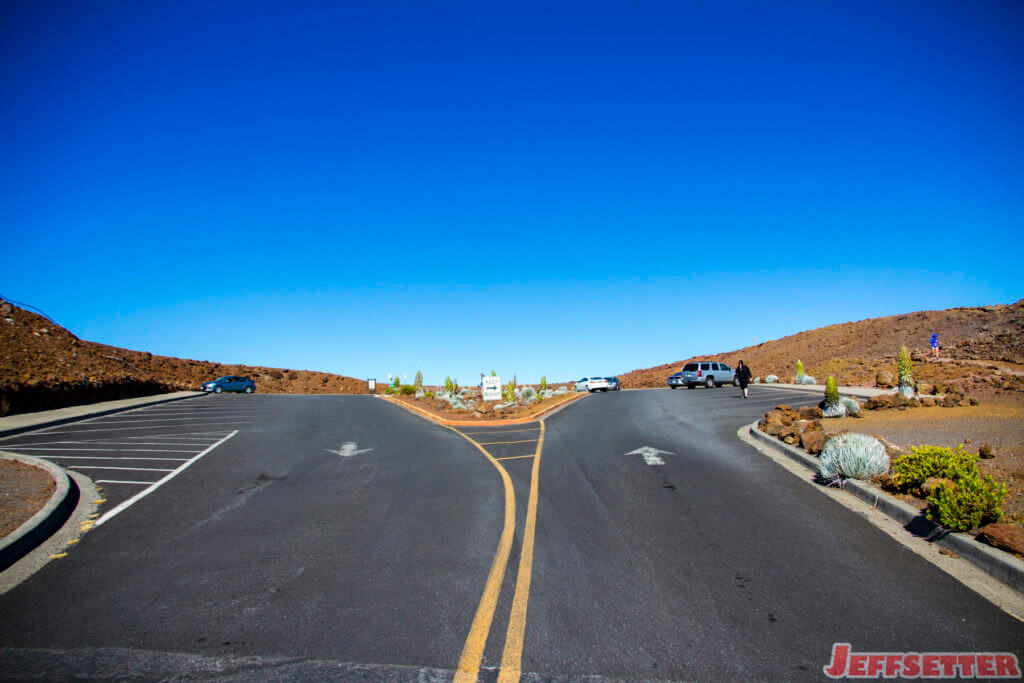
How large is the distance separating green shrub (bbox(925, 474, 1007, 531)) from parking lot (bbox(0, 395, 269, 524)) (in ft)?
31.8

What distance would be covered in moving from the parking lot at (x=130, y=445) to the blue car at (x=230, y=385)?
739 inches

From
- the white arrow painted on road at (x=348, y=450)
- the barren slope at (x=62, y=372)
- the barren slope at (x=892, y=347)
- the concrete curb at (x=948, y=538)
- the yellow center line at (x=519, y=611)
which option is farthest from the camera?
the barren slope at (x=892, y=347)

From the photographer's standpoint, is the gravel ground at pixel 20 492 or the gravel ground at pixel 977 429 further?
the gravel ground at pixel 977 429

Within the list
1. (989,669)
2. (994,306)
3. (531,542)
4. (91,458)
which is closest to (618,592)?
(531,542)

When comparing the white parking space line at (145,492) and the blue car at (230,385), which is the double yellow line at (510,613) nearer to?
the white parking space line at (145,492)

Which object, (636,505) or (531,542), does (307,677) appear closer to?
(531,542)

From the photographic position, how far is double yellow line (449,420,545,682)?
3414mm

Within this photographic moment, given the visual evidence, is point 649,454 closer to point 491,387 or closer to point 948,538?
point 948,538

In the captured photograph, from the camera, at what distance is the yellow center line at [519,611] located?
11.1 feet

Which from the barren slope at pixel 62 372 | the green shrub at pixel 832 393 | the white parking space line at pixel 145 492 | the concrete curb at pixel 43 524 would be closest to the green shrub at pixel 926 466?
the green shrub at pixel 832 393

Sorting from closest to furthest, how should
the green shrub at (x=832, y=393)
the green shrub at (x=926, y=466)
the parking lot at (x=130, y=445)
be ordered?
the green shrub at (x=926, y=466) < the parking lot at (x=130, y=445) < the green shrub at (x=832, y=393)

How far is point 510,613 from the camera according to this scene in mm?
4156

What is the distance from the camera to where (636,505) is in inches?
290

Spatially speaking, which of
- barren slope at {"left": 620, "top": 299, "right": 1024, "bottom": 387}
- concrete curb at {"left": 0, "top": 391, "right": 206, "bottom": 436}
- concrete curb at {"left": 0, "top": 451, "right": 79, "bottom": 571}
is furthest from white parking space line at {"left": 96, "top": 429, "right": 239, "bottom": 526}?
barren slope at {"left": 620, "top": 299, "right": 1024, "bottom": 387}
